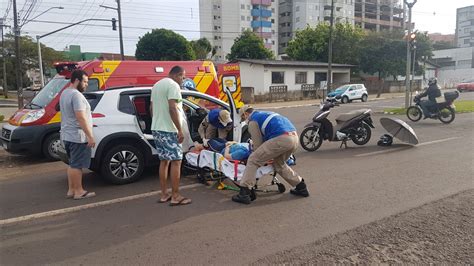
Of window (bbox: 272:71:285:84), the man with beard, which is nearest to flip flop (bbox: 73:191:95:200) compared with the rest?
the man with beard

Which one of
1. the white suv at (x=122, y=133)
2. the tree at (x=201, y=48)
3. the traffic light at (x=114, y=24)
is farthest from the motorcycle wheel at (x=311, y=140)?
the tree at (x=201, y=48)

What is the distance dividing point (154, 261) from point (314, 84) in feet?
116

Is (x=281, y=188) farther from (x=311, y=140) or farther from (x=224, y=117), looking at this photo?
(x=311, y=140)

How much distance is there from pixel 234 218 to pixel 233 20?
94.4 m

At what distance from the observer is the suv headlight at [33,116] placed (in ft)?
26.3

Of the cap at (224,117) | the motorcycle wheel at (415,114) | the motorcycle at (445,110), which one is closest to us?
the cap at (224,117)

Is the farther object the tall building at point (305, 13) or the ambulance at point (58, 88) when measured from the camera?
the tall building at point (305, 13)

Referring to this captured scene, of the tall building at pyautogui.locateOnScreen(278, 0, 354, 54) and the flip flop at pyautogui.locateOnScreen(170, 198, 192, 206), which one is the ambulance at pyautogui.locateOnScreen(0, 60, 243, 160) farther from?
the tall building at pyautogui.locateOnScreen(278, 0, 354, 54)

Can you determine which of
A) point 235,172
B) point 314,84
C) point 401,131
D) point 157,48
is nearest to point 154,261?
point 235,172

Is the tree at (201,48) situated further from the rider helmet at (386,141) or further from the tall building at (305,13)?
the rider helmet at (386,141)

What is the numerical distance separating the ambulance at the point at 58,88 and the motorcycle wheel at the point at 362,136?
123 inches

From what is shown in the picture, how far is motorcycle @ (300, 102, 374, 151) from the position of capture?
8.62 meters

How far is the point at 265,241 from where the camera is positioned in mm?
3744

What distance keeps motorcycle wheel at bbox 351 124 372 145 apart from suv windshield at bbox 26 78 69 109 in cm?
717
